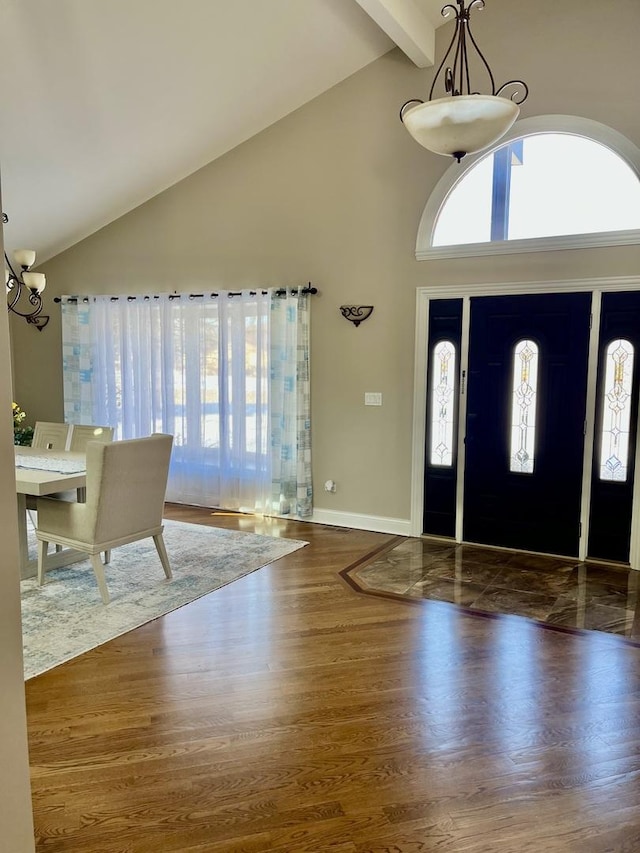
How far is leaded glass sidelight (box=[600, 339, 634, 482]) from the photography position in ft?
14.5

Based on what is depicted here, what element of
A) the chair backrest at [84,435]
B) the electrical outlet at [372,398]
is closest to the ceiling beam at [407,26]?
the electrical outlet at [372,398]

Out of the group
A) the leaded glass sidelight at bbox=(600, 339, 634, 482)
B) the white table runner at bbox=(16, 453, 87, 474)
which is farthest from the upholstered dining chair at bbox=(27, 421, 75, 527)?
the leaded glass sidelight at bbox=(600, 339, 634, 482)

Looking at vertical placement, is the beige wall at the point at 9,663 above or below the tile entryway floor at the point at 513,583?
above

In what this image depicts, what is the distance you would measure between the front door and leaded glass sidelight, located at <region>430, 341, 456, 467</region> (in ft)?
0.51

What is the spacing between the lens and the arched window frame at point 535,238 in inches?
169

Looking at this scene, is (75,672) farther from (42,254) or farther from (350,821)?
(42,254)

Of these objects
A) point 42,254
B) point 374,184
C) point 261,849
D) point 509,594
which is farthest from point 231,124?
point 261,849

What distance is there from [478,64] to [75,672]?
16.5 feet

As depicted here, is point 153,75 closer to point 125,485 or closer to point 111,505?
point 125,485

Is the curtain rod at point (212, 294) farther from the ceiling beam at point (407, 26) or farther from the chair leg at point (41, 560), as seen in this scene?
the chair leg at point (41, 560)

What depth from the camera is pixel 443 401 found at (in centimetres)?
508

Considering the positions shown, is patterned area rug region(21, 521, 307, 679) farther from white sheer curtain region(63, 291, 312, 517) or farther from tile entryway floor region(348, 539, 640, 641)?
tile entryway floor region(348, 539, 640, 641)

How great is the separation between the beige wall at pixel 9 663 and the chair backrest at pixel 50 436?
3956 millimetres

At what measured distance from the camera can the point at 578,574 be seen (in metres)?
4.38
